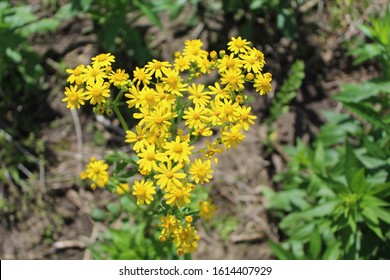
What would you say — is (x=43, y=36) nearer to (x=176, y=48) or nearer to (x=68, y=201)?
(x=176, y=48)

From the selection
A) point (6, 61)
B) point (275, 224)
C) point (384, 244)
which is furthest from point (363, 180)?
point (6, 61)

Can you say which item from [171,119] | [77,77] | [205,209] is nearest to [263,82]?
[171,119]

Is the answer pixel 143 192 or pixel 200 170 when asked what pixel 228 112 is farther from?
pixel 143 192

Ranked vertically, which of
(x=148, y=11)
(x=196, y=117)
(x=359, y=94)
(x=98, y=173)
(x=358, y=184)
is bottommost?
(x=358, y=184)

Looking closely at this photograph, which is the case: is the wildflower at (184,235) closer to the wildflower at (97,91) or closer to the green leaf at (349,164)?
the wildflower at (97,91)

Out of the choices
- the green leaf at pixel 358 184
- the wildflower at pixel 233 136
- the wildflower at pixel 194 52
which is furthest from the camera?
the green leaf at pixel 358 184

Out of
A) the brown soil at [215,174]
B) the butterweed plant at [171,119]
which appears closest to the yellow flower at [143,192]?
the butterweed plant at [171,119]

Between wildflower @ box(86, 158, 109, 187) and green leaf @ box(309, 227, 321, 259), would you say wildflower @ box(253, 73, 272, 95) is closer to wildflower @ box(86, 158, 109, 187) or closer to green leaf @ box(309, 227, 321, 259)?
wildflower @ box(86, 158, 109, 187)

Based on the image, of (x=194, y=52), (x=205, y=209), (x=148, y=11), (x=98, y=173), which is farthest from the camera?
(x=148, y=11)

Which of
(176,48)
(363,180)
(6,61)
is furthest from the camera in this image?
(176,48)

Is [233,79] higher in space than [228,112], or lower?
higher

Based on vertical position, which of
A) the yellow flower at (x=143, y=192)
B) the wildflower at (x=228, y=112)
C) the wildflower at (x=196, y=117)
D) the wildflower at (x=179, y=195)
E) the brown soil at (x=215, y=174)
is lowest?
the brown soil at (x=215, y=174)
